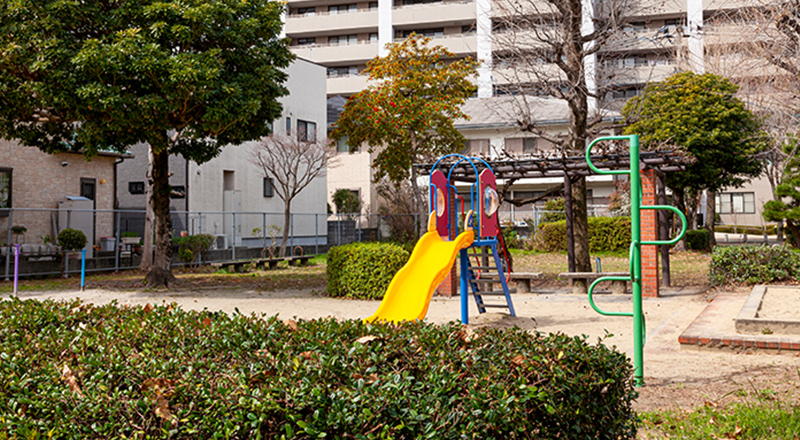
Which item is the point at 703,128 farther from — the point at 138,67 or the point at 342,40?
the point at 342,40

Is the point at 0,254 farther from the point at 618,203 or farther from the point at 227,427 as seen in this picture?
the point at 618,203

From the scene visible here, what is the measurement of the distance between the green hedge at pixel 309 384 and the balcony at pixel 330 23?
161ft

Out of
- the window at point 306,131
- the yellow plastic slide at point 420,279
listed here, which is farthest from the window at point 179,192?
the yellow plastic slide at point 420,279

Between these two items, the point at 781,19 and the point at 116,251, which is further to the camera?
the point at 116,251

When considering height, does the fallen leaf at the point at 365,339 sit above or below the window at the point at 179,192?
below

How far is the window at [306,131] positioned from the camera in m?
28.5

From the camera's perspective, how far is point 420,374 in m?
2.96

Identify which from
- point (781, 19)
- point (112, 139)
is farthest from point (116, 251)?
point (781, 19)

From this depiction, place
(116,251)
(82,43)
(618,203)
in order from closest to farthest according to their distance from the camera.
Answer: (82,43) < (116,251) < (618,203)

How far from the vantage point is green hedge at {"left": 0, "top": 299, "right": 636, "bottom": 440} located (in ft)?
8.36

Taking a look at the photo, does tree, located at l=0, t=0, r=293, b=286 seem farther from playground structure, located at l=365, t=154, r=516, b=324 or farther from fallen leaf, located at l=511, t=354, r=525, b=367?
fallen leaf, located at l=511, t=354, r=525, b=367

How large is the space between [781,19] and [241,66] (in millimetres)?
10916

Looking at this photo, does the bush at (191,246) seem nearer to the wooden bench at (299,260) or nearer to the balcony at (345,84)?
the wooden bench at (299,260)

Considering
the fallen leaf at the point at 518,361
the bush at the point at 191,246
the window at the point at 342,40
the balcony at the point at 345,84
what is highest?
the window at the point at 342,40
